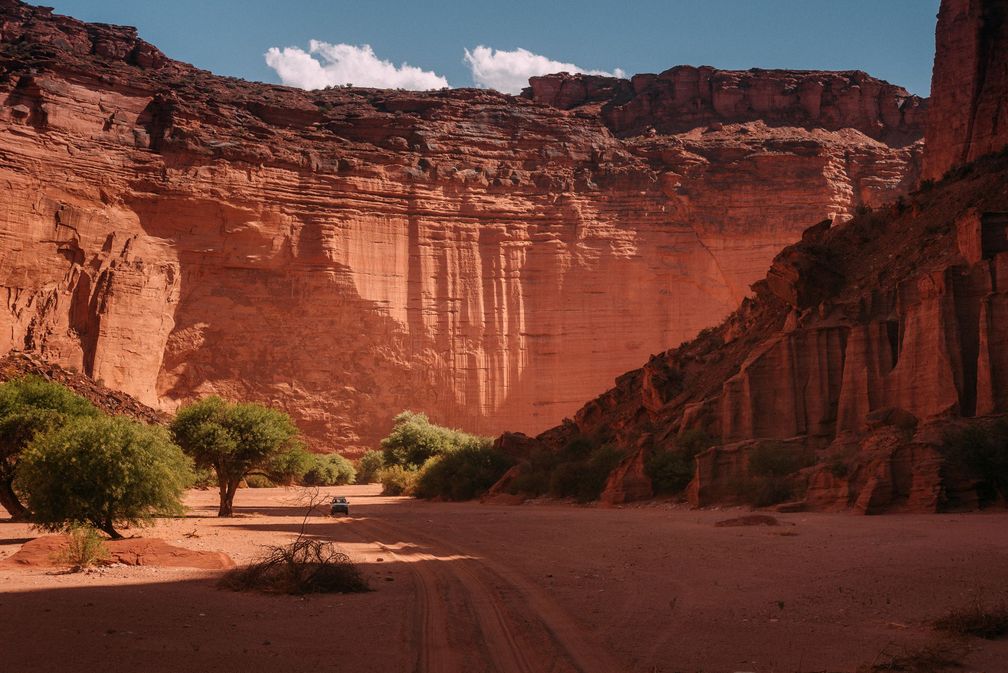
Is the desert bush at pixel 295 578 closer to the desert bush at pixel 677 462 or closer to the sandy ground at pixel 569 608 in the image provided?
the sandy ground at pixel 569 608

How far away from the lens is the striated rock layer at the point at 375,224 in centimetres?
5278

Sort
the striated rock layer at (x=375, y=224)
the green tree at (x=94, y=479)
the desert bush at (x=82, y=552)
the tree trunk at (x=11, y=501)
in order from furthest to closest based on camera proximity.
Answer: the striated rock layer at (x=375, y=224) → the tree trunk at (x=11, y=501) → the green tree at (x=94, y=479) → the desert bush at (x=82, y=552)

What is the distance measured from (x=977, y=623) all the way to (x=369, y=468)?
4687cm

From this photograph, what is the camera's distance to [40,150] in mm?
52500

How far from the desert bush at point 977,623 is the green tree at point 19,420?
19.0 meters

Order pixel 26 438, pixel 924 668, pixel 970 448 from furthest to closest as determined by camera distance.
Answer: pixel 26 438 → pixel 970 448 → pixel 924 668

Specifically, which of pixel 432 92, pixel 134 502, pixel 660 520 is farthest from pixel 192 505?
pixel 432 92

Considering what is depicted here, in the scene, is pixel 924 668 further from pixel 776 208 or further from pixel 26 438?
pixel 776 208

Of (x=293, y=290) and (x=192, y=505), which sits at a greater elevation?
(x=293, y=290)

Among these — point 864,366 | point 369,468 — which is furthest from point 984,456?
point 369,468

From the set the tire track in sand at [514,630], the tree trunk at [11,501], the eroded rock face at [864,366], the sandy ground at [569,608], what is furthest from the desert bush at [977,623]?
the tree trunk at [11,501]

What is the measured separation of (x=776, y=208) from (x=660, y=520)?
161ft

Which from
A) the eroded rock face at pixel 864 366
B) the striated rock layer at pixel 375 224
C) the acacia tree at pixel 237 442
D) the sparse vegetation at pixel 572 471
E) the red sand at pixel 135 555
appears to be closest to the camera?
the red sand at pixel 135 555

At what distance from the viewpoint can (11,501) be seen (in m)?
22.9
